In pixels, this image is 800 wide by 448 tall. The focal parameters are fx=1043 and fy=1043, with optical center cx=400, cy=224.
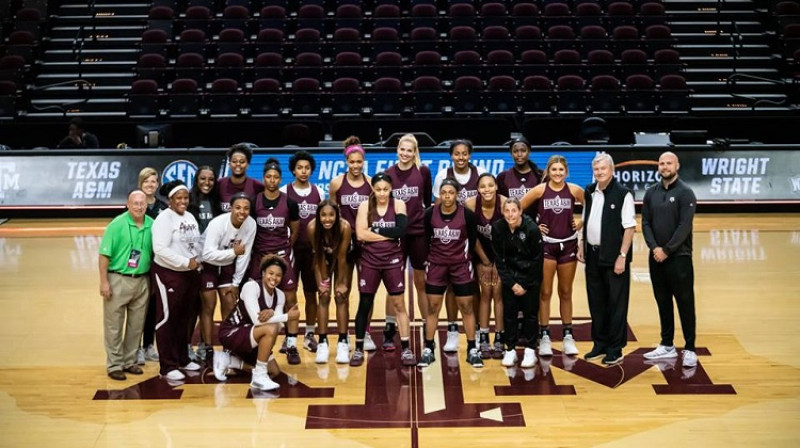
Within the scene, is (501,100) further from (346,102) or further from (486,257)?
(486,257)

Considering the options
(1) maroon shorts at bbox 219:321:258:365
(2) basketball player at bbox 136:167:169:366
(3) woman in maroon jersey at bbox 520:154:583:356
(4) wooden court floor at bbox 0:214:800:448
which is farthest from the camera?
(3) woman in maroon jersey at bbox 520:154:583:356

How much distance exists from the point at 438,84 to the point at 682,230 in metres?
9.94

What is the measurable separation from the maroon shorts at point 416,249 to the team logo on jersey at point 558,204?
112 centimetres

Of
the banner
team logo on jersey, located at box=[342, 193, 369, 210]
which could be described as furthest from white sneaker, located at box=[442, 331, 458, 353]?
the banner

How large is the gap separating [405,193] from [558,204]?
135cm

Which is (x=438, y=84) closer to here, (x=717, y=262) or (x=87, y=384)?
(x=717, y=262)

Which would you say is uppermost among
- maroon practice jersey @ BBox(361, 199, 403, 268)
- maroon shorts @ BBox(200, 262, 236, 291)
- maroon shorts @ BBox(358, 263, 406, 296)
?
maroon practice jersey @ BBox(361, 199, 403, 268)

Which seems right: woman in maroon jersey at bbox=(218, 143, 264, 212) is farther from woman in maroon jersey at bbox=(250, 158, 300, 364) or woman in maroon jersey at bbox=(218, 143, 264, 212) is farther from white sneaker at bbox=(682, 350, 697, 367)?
white sneaker at bbox=(682, 350, 697, 367)

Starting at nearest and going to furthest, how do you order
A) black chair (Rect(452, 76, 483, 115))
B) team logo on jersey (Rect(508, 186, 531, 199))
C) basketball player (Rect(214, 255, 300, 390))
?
basketball player (Rect(214, 255, 300, 390)) → team logo on jersey (Rect(508, 186, 531, 199)) → black chair (Rect(452, 76, 483, 115))

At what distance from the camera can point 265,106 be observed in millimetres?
17969

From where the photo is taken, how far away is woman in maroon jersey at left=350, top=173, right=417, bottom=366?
343 inches

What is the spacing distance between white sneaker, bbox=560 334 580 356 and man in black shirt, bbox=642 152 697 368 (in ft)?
2.61

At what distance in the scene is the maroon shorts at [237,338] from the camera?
8.31 meters

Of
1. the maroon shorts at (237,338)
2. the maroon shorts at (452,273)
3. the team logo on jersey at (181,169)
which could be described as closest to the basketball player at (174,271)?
the maroon shorts at (237,338)
